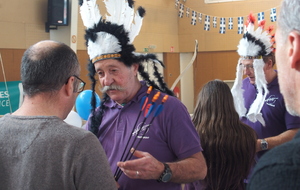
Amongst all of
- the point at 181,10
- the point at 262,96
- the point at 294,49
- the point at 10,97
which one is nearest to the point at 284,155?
the point at 294,49

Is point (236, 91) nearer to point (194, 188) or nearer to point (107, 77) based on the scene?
point (194, 188)

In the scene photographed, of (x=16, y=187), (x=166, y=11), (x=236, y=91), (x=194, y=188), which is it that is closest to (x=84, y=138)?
(x=16, y=187)

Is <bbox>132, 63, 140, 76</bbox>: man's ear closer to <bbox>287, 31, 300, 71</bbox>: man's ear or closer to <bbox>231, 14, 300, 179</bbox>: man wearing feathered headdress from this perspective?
<bbox>231, 14, 300, 179</bbox>: man wearing feathered headdress

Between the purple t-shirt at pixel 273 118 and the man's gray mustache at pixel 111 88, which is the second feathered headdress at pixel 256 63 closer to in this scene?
the purple t-shirt at pixel 273 118

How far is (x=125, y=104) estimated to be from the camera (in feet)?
6.54

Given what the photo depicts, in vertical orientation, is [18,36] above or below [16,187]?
above

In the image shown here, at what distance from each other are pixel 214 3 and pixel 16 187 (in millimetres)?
9109

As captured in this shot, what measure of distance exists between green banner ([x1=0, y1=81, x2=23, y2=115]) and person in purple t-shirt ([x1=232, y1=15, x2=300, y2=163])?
382 centimetres

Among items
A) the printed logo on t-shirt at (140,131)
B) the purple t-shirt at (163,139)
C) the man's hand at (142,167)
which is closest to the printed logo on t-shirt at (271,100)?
the purple t-shirt at (163,139)

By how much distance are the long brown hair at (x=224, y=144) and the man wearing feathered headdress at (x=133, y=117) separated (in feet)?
1.28

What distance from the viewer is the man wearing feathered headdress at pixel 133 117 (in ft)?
5.67

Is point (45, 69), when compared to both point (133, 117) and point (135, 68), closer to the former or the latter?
point (133, 117)

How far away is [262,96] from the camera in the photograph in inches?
115

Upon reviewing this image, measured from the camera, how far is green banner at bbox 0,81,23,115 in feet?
18.4
